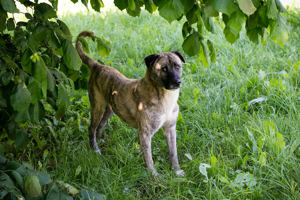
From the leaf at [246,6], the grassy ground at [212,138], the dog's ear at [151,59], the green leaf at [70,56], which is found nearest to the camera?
the leaf at [246,6]

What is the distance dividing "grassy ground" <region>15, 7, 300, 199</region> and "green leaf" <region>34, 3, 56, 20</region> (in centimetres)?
145

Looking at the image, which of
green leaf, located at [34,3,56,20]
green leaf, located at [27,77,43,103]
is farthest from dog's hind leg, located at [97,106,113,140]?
green leaf, located at [27,77,43,103]

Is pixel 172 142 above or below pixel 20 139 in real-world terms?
below

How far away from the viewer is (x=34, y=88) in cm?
178

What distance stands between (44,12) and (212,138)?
2.61 meters

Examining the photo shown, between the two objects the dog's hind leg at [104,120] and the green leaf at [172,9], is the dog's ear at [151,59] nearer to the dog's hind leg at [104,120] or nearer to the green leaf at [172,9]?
the dog's hind leg at [104,120]

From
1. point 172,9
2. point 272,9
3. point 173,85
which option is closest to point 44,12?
point 172,9

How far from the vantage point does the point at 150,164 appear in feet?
11.7

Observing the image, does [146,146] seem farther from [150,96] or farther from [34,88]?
[34,88]

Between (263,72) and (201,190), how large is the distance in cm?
245

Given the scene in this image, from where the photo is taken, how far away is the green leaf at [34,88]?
175 cm

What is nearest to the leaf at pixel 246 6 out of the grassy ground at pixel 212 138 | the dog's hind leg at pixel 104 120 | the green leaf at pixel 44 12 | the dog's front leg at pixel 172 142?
the green leaf at pixel 44 12

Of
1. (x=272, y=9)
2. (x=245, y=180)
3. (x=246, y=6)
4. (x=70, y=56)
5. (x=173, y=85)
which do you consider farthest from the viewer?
(x=173, y=85)

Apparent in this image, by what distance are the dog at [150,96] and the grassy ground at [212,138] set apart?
0.21 metres
